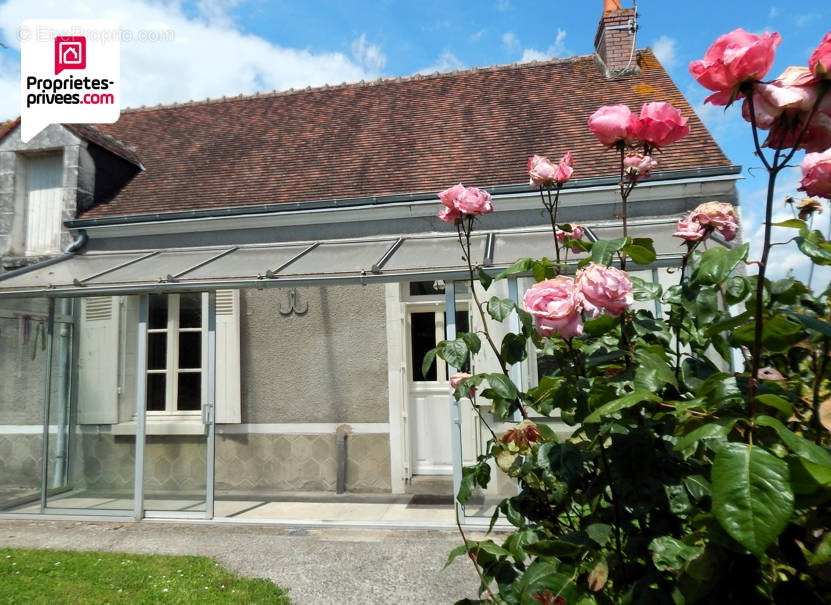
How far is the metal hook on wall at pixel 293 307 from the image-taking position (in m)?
7.35

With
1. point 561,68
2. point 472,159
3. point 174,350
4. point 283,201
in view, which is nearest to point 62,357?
point 174,350

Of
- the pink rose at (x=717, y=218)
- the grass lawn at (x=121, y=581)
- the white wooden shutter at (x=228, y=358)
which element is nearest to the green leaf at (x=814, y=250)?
the pink rose at (x=717, y=218)

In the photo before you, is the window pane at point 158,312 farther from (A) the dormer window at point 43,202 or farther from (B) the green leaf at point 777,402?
(B) the green leaf at point 777,402

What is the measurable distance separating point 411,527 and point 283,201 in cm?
460

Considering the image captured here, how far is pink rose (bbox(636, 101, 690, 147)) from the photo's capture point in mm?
1405

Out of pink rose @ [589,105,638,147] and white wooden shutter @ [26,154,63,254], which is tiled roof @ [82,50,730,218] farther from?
pink rose @ [589,105,638,147]

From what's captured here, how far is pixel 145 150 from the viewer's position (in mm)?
9977

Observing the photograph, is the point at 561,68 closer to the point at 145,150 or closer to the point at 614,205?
the point at 614,205

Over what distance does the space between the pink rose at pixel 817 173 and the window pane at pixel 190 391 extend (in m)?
5.97

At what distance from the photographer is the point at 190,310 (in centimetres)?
619

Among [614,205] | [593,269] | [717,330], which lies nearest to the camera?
[717,330]

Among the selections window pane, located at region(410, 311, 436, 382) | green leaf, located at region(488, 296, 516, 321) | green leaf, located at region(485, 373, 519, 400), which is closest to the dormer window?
window pane, located at region(410, 311, 436, 382)

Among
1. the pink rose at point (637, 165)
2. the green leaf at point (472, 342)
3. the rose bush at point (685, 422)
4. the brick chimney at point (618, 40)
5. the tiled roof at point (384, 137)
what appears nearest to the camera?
the rose bush at point (685, 422)

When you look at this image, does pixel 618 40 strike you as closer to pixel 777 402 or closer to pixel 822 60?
pixel 822 60
